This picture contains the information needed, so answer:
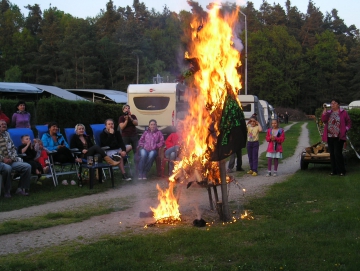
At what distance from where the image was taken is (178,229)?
6.33m

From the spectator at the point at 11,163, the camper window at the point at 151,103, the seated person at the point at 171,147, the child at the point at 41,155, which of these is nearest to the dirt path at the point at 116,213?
the seated person at the point at 171,147

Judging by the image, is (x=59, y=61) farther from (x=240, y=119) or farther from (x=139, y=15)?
(x=240, y=119)

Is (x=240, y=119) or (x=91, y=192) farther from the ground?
(x=240, y=119)

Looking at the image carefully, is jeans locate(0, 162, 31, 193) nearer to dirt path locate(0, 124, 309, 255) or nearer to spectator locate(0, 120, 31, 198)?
spectator locate(0, 120, 31, 198)

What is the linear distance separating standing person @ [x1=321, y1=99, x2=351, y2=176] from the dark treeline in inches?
227

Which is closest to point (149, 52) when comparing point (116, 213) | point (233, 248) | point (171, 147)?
point (171, 147)

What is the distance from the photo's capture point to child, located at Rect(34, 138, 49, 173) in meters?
10.5

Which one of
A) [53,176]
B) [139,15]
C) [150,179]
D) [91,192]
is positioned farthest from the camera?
[139,15]

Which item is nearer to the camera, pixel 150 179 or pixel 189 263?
pixel 189 263

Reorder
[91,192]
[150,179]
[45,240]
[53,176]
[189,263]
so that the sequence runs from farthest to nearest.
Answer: [150,179] → [53,176] → [91,192] → [45,240] → [189,263]

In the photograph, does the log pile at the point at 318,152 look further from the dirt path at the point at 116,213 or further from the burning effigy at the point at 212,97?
the burning effigy at the point at 212,97

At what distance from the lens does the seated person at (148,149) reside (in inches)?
468

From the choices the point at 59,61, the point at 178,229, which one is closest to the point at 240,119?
the point at 178,229

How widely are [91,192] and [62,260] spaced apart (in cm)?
501
